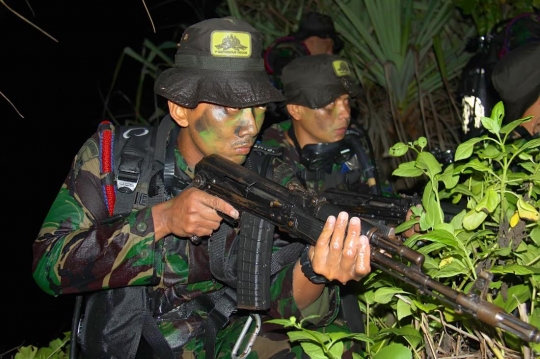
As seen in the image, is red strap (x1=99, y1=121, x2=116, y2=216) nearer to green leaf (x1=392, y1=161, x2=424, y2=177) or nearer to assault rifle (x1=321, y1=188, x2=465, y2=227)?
assault rifle (x1=321, y1=188, x2=465, y2=227)

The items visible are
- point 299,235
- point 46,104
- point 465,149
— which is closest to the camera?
point 465,149

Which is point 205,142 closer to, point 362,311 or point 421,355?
point 362,311

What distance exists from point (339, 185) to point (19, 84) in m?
3.13

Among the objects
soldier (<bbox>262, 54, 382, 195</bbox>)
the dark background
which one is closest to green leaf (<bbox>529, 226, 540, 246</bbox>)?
soldier (<bbox>262, 54, 382, 195</bbox>)

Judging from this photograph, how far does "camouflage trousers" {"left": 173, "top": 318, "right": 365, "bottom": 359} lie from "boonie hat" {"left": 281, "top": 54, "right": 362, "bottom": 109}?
1.52m

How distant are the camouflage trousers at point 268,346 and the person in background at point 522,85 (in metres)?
1.16

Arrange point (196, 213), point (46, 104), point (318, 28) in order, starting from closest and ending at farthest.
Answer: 1. point (196, 213)
2. point (318, 28)
3. point (46, 104)

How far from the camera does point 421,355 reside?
5.26 feet

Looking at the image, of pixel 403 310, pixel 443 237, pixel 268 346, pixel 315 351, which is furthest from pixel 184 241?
pixel 443 237

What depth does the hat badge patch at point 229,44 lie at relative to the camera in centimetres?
211

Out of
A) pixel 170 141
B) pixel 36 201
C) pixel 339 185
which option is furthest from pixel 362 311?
pixel 36 201

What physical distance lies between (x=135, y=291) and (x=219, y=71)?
0.82 metres

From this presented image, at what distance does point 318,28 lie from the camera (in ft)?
14.7

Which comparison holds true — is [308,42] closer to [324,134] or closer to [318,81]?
[318,81]
